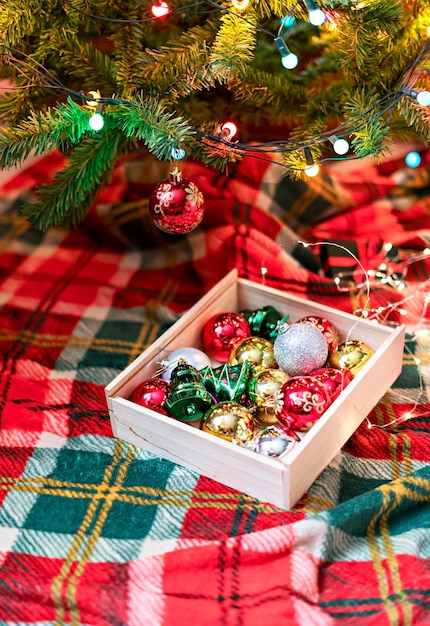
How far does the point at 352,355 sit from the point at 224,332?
206mm

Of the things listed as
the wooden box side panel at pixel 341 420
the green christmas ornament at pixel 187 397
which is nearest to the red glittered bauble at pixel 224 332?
the green christmas ornament at pixel 187 397

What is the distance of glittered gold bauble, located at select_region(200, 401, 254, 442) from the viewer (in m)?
1.07

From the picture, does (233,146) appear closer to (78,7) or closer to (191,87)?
(191,87)

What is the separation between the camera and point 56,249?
5.02 ft

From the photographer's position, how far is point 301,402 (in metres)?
1.06

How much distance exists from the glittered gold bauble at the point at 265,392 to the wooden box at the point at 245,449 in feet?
0.34

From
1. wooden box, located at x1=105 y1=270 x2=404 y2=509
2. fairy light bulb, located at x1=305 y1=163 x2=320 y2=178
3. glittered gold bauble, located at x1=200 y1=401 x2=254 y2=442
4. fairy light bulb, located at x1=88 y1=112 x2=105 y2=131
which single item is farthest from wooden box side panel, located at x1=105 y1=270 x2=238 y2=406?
fairy light bulb, located at x1=88 y1=112 x2=105 y2=131

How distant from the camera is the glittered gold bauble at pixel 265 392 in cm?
114

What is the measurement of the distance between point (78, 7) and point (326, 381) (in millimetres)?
639

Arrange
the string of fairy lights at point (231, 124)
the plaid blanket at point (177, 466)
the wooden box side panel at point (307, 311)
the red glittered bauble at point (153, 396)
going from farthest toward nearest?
1. the wooden box side panel at point (307, 311)
2. the red glittered bauble at point (153, 396)
3. the string of fairy lights at point (231, 124)
4. the plaid blanket at point (177, 466)

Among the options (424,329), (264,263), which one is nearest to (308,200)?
(264,263)


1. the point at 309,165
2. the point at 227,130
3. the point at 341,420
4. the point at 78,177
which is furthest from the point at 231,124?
the point at 341,420

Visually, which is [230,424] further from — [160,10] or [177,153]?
[160,10]

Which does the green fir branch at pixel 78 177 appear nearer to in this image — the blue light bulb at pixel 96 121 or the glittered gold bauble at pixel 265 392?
the blue light bulb at pixel 96 121
